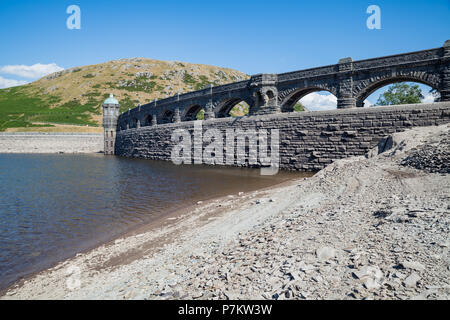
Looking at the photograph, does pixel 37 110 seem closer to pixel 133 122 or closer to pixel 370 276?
pixel 133 122

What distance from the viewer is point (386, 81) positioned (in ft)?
58.7

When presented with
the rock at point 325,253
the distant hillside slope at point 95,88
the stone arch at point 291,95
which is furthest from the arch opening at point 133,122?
the rock at point 325,253

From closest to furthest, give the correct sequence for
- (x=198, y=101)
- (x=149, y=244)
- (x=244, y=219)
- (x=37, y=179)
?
(x=149, y=244), (x=244, y=219), (x=37, y=179), (x=198, y=101)

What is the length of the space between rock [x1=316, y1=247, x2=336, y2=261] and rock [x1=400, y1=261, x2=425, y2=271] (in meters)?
0.83

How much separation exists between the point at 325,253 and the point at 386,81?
691 inches

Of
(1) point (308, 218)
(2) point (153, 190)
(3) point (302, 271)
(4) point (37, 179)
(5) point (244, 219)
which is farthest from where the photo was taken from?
(4) point (37, 179)

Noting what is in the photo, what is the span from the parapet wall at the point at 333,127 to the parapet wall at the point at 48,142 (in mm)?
38252

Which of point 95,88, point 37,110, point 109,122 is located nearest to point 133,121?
point 109,122

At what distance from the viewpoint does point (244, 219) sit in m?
6.95

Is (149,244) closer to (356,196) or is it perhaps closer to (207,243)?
(207,243)

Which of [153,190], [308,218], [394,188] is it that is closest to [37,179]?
[153,190]

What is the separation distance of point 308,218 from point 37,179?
17865 mm

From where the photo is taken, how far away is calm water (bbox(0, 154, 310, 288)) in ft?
21.8

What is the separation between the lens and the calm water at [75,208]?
6.64 m
